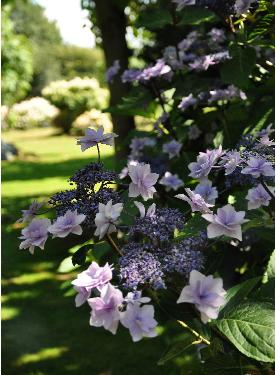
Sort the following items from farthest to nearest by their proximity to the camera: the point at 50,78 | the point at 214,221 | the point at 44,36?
the point at 44,36
the point at 50,78
the point at 214,221

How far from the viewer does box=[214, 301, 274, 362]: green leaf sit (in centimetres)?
136

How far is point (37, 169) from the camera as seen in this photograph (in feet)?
51.8

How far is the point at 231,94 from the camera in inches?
110

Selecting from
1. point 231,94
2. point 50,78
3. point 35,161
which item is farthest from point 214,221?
point 50,78

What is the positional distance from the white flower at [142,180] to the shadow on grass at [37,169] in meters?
11.9

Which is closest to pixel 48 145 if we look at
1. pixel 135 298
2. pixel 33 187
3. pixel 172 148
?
pixel 33 187

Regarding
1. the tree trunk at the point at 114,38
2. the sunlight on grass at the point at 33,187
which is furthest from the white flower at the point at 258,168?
the sunlight on grass at the point at 33,187

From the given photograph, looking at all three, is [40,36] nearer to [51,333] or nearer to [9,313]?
[9,313]

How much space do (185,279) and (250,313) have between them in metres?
0.18

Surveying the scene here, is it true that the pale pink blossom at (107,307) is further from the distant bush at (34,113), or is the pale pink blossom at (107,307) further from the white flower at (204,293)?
the distant bush at (34,113)

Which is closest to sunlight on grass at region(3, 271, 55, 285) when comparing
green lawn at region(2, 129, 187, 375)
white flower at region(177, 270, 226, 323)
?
green lawn at region(2, 129, 187, 375)

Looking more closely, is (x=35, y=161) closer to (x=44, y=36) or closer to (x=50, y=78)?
(x=50, y=78)

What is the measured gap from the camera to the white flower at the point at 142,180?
1.50m

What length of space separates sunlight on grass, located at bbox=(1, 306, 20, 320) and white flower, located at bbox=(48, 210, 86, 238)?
3.85 meters
